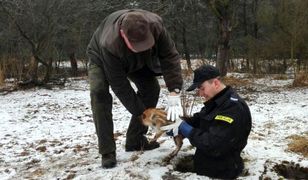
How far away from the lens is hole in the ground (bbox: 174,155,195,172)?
409 cm

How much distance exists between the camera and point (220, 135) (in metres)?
3.35

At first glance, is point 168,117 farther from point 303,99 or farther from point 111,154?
point 303,99

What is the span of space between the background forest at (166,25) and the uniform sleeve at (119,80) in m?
7.30

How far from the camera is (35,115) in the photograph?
290 inches

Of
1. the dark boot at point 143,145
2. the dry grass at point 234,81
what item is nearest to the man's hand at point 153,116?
the dark boot at point 143,145

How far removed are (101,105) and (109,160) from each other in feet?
1.70

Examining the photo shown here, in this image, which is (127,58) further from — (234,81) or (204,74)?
(234,81)

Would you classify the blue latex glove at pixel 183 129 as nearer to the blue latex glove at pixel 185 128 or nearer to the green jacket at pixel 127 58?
the blue latex glove at pixel 185 128

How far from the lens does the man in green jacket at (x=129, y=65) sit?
3.46 metres

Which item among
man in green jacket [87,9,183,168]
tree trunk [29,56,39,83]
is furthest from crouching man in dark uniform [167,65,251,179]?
tree trunk [29,56,39,83]

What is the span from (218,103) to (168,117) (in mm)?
487

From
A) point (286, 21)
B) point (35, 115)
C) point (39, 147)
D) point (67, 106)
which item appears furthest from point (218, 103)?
point (286, 21)

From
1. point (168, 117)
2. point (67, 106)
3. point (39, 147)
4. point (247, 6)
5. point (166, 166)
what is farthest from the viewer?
point (247, 6)

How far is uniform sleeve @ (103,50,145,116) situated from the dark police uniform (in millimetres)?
601
